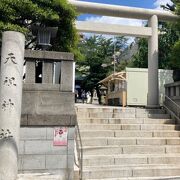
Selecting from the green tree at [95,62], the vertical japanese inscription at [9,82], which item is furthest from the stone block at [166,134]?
the green tree at [95,62]

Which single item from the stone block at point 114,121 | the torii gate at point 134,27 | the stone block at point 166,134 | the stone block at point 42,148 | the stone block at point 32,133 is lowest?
the stone block at point 42,148

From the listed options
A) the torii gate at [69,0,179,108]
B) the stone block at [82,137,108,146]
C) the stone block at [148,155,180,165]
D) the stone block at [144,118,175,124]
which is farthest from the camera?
the torii gate at [69,0,179,108]

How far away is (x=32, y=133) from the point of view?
6.69 metres

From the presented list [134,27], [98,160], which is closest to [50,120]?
[98,160]

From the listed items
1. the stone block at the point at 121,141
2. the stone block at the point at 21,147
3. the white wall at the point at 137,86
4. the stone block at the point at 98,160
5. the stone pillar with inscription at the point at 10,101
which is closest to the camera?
the stone pillar with inscription at the point at 10,101

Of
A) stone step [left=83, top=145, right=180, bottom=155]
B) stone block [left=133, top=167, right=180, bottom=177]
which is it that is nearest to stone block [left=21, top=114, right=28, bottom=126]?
stone step [left=83, top=145, right=180, bottom=155]

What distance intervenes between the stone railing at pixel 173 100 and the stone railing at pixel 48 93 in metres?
4.51

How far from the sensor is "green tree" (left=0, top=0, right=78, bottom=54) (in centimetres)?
724

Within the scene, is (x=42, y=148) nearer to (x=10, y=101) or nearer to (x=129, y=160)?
(x=10, y=101)

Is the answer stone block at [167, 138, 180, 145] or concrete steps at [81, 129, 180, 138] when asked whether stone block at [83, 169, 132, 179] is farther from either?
stone block at [167, 138, 180, 145]

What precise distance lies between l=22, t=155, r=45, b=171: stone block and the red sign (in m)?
0.43

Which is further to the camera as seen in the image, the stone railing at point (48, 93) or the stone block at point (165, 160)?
the stone block at point (165, 160)

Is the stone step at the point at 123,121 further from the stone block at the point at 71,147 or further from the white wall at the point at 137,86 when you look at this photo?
the white wall at the point at 137,86

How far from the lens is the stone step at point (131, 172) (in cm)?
703
